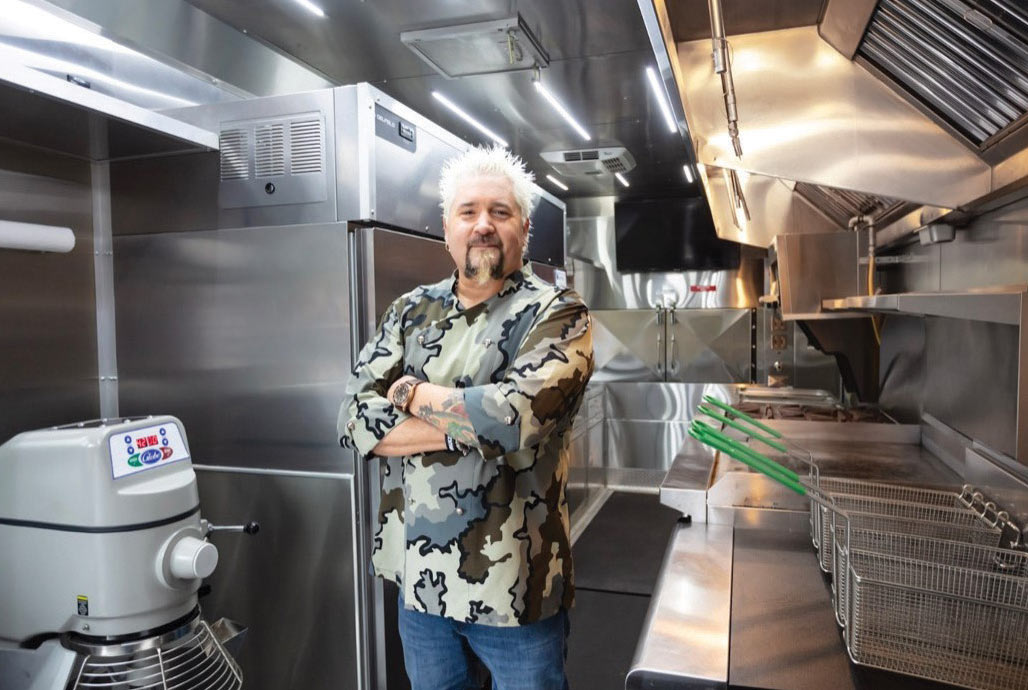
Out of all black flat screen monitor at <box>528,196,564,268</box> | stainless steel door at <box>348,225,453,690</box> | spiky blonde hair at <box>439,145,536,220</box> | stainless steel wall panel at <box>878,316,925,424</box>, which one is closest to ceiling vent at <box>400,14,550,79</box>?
black flat screen monitor at <box>528,196,564,268</box>

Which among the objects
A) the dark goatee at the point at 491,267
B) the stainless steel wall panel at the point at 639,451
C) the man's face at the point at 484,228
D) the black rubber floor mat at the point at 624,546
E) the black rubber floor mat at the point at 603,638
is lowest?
the black rubber floor mat at the point at 603,638

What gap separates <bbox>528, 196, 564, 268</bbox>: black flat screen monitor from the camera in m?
3.37

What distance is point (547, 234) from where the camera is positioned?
3.64 meters

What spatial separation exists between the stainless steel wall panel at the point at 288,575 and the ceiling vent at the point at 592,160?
2.93 meters

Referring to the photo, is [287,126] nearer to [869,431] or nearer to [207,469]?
[207,469]

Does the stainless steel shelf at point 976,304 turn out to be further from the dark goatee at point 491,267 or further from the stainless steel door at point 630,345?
the stainless steel door at point 630,345

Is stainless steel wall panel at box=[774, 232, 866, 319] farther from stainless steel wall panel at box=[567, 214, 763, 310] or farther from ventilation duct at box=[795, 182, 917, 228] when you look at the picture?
stainless steel wall panel at box=[567, 214, 763, 310]

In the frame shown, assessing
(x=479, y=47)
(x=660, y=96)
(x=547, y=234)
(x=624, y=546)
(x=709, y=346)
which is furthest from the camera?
(x=709, y=346)

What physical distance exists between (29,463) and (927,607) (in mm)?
1646

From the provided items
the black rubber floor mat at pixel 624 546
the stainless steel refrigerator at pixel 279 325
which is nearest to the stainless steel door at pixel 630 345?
the black rubber floor mat at pixel 624 546

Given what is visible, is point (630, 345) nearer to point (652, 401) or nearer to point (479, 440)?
point (652, 401)

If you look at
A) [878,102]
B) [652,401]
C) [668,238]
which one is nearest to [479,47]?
[878,102]

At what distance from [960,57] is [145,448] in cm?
189

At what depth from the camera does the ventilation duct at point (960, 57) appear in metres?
1.15
